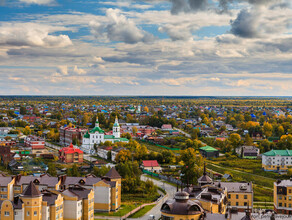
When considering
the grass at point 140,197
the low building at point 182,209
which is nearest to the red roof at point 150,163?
the grass at point 140,197

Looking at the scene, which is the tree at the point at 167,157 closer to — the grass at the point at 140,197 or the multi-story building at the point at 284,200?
the grass at the point at 140,197

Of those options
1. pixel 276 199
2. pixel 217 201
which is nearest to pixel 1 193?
pixel 217 201

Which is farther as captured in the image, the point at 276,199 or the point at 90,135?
the point at 90,135

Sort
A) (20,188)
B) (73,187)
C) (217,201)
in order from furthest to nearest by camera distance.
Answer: (20,188)
(73,187)
(217,201)

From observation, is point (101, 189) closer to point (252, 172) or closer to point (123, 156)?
point (123, 156)

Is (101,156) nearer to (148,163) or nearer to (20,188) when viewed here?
(148,163)
